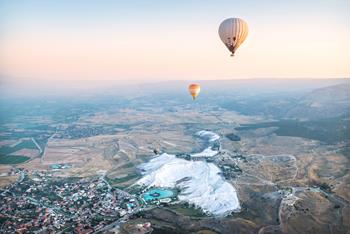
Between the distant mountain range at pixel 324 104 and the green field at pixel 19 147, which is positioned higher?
the distant mountain range at pixel 324 104

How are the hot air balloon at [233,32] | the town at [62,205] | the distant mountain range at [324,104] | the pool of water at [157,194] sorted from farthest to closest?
the distant mountain range at [324,104], the pool of water at [157,194], the town at [62,205], the hot air balloon at [233,32]

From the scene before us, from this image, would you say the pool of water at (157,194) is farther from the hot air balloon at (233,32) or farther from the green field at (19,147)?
the green field at (19,147)

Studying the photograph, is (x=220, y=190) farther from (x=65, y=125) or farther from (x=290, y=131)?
(x=65, y=125)

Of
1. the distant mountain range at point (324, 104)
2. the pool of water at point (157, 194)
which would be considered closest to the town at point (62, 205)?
the pool of water at point (157, 194)

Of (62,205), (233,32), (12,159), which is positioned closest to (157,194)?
(62,205)

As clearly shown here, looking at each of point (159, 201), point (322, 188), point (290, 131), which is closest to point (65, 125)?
Answer: point (290, 131)

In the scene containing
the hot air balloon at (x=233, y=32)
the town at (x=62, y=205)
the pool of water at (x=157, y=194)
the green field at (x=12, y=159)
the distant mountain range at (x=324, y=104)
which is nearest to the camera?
the hot air balloon at (x=233, y=32)

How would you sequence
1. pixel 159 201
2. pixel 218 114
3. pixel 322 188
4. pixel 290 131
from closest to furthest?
pixel 159 201, pixel 322 188, pixel 290 131, pixel 218 114
